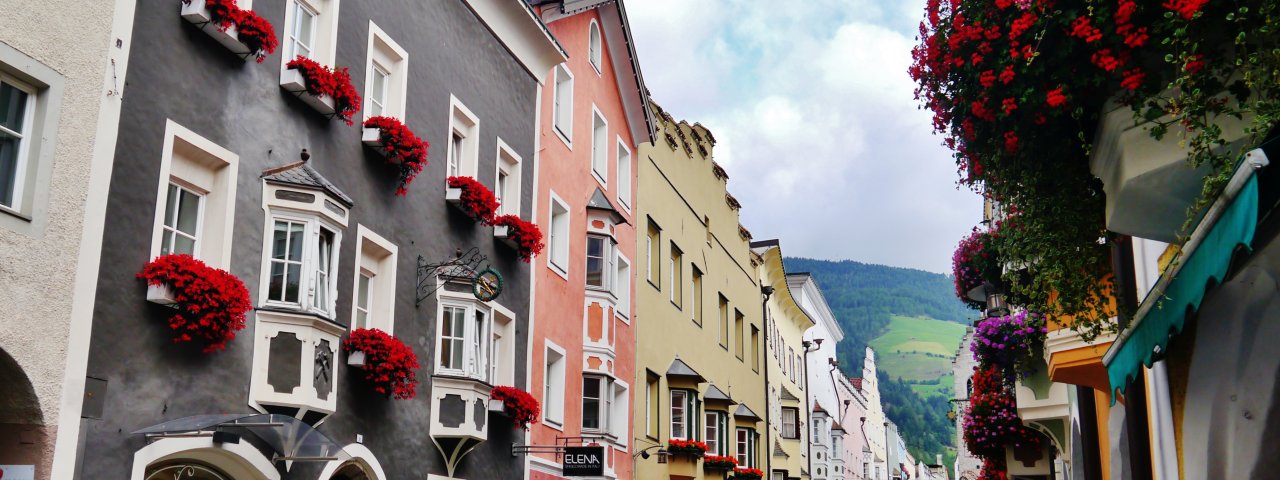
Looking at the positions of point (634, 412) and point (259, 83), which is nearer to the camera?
point (259, 83)

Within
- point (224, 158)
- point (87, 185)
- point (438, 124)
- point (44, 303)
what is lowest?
point (44, 303)

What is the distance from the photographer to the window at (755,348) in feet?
135

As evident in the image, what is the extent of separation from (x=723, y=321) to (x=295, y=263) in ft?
81.1

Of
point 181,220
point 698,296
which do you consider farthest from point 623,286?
point 181,220

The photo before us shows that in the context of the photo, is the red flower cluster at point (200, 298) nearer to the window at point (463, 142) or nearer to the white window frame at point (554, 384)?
the window at point (463, 142)

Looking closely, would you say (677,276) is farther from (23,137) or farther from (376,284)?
(23,137)

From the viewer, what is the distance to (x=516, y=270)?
20.6 m

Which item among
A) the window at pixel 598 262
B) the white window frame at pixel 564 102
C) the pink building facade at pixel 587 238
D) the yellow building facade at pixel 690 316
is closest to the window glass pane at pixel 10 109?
the pink building facade at pixel 587 238

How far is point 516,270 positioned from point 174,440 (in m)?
9.76

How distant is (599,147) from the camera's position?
87.9ft

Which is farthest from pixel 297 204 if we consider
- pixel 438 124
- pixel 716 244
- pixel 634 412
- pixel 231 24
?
pixel 716 244

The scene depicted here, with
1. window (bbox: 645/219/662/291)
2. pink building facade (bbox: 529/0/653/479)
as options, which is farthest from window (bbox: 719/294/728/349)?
pink building facade (bbox: 529/0/653/479)

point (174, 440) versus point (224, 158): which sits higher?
point (224, 158)

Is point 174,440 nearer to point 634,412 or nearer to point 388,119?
point 388,119
